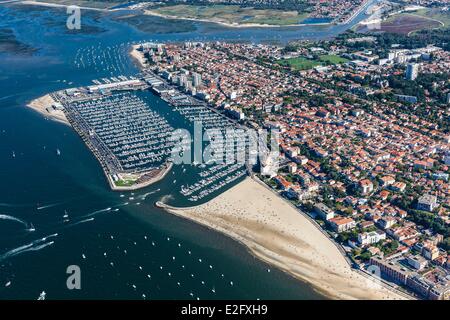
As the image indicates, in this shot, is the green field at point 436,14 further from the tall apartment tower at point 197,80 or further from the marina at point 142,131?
the marina at point 142,131

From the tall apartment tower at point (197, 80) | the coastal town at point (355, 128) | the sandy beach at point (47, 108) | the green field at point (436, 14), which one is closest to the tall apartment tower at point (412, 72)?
the coastal town at point (355, 128)

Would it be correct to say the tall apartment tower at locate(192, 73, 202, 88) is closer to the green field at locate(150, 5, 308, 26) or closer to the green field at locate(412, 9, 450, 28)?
the green field at locate(150, 5, 308, 26)

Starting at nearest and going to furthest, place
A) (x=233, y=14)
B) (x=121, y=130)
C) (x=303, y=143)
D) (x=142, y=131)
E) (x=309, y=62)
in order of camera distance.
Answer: (x=303, y=143), (x=142, y=131), (x=121, y=130), (x=309, y=62), (x=233, y=14)

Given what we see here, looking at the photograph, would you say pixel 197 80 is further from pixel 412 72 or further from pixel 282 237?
pixel 282 237

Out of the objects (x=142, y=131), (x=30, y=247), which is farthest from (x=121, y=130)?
(x=30, y=247)

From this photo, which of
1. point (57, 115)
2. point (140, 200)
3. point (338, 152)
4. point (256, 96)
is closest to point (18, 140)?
point (57, 115)

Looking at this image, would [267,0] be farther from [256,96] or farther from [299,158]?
[299,158]

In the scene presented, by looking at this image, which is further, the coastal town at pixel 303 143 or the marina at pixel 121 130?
the marina at pixel 121 130
